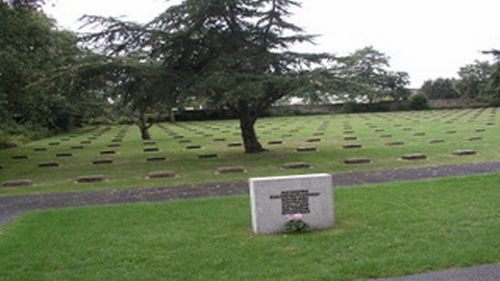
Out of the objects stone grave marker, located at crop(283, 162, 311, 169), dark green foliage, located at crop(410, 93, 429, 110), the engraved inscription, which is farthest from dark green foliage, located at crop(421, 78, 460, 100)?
the engraved inscription

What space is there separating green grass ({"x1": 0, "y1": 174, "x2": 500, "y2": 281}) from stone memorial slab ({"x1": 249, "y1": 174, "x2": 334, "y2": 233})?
0.65 ft

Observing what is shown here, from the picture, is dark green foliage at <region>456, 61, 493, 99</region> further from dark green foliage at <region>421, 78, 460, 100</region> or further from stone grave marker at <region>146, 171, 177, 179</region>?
stone grave marker at <region>146, 171, 177, 179</region>

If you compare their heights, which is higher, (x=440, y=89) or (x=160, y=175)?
(x=440, y=89)

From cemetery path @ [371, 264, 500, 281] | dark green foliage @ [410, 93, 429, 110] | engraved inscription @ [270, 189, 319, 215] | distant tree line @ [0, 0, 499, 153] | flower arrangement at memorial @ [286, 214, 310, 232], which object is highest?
distant tree line @ [0, 0, 499, 153]

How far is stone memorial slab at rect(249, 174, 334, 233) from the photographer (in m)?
7.02

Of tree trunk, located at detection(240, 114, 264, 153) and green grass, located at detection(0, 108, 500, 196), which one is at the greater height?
A: tree trunk, located at detection(240, 114, 264, 153)

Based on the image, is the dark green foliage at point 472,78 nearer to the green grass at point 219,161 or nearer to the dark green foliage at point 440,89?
the dark green foliage at point 440,89

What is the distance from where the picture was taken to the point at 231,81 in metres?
16.3

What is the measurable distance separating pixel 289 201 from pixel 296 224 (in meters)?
0.32

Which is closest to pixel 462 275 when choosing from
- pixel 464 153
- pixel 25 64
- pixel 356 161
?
pixel 356 161

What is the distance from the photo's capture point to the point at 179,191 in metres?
11.1

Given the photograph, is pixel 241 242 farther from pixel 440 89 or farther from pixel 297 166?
pixel 440 89

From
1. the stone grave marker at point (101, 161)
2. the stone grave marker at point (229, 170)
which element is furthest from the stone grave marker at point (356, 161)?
the stone grave marker at point (101, 161)

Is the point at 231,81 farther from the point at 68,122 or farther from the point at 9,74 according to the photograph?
the point at 68,122
